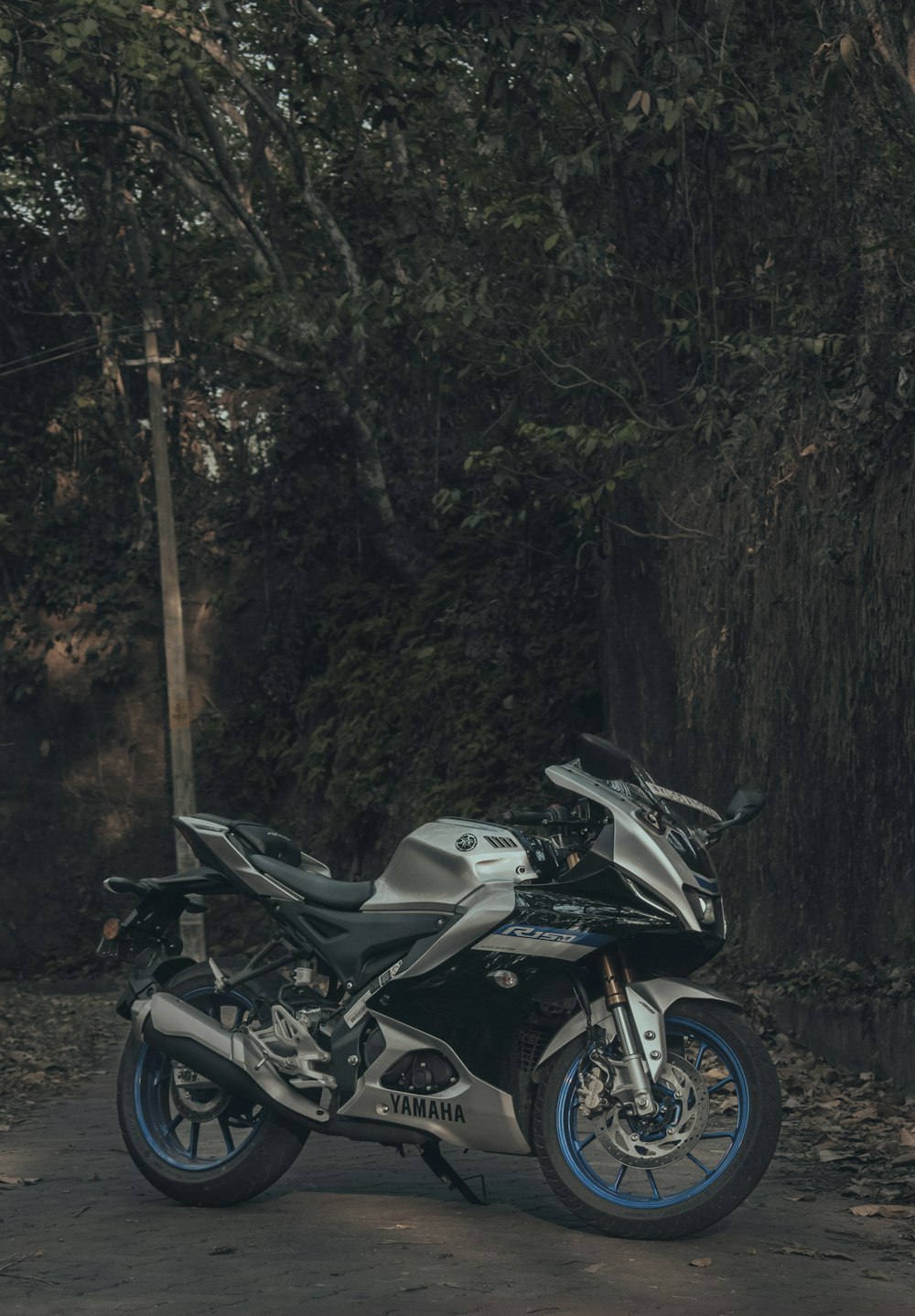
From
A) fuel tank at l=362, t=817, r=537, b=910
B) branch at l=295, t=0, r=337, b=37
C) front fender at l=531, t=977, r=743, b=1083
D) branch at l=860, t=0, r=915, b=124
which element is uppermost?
branch at l=295, t=0, r=337, b=37

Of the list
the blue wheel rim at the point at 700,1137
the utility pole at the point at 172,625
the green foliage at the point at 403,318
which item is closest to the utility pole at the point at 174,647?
the utility pole at the point at 172,625

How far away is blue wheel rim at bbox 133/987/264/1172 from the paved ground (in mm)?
185

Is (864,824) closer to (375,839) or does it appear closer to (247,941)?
(375,839)

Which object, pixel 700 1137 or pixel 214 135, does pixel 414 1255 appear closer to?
pixel 700 1137

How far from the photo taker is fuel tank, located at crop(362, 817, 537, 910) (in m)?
5.50

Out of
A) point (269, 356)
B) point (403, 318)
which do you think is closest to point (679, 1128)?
point (403, 318)

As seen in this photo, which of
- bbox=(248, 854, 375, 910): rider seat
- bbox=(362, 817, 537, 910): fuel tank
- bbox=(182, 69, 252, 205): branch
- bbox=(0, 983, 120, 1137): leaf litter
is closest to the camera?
bbox=(362, 817, 537, 910): fuel tank

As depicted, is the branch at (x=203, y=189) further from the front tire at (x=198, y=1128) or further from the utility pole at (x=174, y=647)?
the front tire at (x=198, y=1128)

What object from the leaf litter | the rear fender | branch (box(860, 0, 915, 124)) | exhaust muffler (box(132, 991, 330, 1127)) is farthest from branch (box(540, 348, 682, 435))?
exhaust muffler (box(132, 991, 330, 1127))

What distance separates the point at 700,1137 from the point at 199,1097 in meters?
1.86

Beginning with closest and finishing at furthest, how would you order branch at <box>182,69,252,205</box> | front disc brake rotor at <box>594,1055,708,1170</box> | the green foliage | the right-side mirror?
front disc brake rotor at <box>594,1055,708,1170</box> → the right-side mirror → the green foliage → branch at <box>182,69,252,205</box>

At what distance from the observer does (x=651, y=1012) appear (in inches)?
206

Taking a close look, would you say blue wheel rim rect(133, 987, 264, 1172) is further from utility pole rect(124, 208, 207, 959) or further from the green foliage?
utility pole rect(124, 208, 207, 959)

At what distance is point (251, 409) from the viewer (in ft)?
71.5
